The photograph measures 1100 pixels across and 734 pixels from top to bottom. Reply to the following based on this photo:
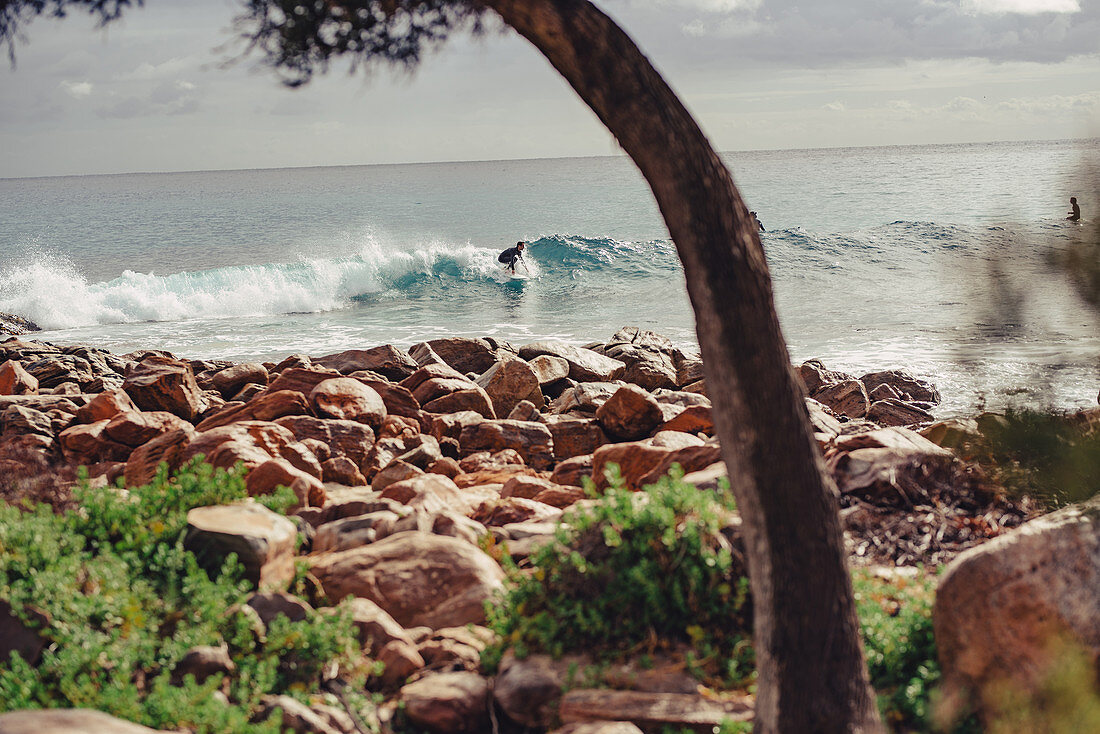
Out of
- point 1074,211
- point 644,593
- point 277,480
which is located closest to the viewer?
point 1074,211

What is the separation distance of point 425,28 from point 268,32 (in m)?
0.77

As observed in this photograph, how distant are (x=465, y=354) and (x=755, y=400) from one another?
35.2ft

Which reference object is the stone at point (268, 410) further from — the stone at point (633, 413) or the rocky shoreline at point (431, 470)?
the stone at point (633, 413)

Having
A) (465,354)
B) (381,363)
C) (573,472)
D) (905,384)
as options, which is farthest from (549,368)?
(905,384)

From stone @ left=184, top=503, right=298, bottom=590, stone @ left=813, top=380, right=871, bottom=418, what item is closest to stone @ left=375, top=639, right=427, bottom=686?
stone @ left=184, top=503, right=298, bottom=590

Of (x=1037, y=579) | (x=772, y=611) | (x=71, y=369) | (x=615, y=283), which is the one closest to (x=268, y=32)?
(x=772, y=611)

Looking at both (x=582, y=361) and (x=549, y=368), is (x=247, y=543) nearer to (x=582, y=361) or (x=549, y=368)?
(x=549, y=368)

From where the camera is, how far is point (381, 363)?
38.7ft

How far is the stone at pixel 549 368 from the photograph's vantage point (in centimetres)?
1199

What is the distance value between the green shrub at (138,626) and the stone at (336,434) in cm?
318

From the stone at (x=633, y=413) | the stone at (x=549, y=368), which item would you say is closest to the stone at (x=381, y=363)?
the stone at (x=549, y=368)

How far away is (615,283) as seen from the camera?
93.2 feet

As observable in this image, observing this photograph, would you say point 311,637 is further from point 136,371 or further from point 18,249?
point 18,249

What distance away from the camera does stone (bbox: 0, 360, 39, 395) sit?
11.0m
